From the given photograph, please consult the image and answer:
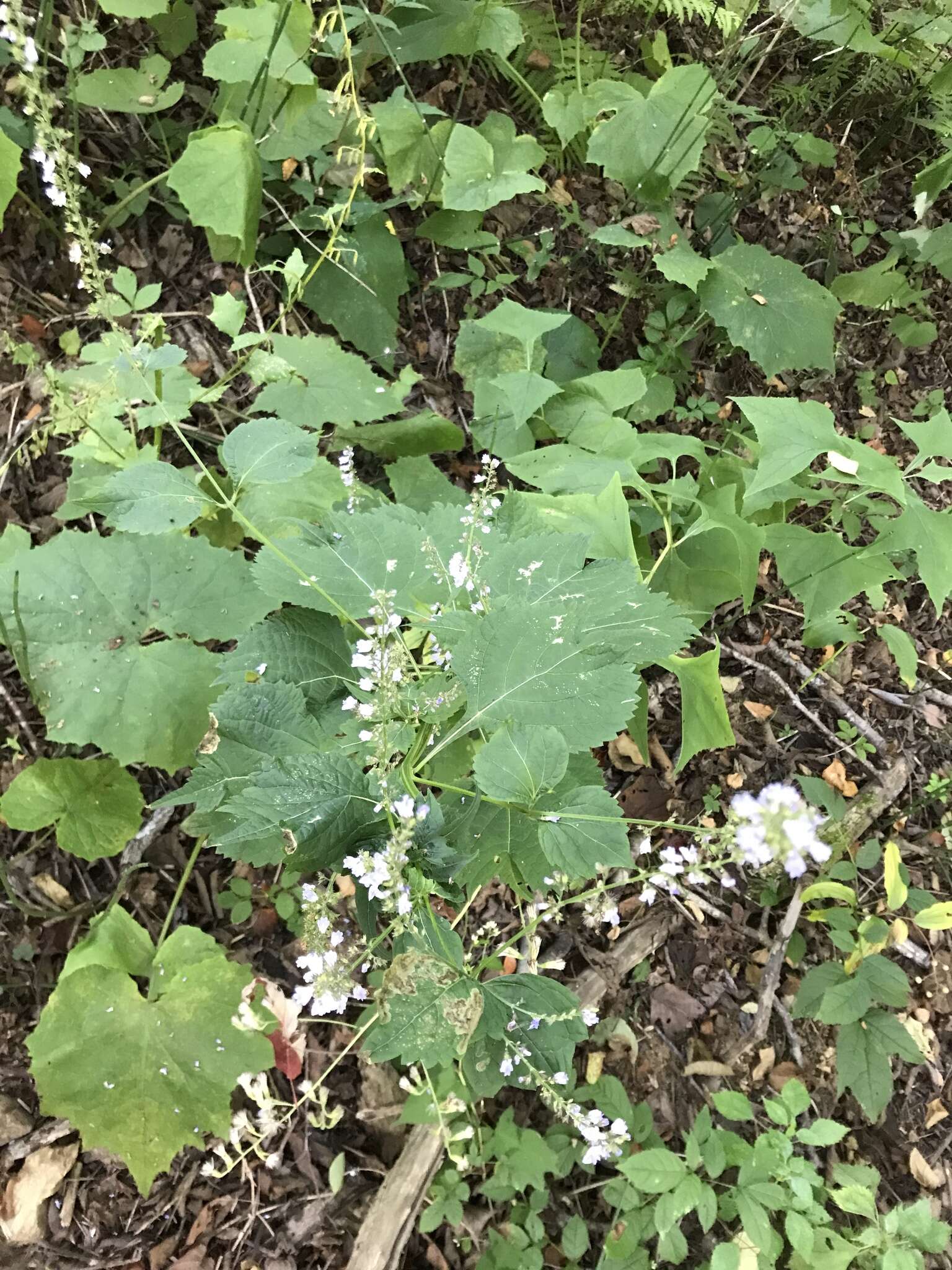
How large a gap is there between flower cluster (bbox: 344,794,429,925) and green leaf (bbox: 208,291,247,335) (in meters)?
1.79

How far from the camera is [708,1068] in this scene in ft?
8.13

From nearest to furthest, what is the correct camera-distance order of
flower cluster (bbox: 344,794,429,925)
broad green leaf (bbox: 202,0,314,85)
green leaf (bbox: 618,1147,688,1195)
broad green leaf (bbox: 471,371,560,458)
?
flower cluster (bbox: 344,794,429,925), green leaf (bbox: 618,1147,688,1195), broad green leaf (bbox: 202,0,314,85), broad green leaf (bbox: 471,371,560,458)

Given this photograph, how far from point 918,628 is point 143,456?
294 cm

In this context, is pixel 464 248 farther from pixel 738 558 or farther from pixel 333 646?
pixel 333 646

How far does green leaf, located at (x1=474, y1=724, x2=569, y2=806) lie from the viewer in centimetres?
123

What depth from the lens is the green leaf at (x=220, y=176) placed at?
7.50ft

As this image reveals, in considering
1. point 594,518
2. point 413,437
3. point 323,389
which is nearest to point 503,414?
point 413,437

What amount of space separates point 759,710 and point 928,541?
3.29 ft

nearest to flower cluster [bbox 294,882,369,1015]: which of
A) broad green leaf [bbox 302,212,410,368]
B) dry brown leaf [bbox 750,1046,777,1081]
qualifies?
dry brown leaf [bbox 750,1046,777,1081]

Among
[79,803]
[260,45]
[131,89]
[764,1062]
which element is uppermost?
[260,45]

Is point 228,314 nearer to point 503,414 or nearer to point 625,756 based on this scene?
point 503,414

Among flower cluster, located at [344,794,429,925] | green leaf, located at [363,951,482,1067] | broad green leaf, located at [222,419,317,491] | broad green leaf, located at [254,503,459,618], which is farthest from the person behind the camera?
broad green leaf, located at [222,419,317,491]

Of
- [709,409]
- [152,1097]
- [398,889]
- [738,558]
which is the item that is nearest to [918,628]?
[709,409]

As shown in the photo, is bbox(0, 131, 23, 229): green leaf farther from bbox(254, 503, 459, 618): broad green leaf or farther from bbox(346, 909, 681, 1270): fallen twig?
bbox(346, 909, 681, 1270): fallen twig
